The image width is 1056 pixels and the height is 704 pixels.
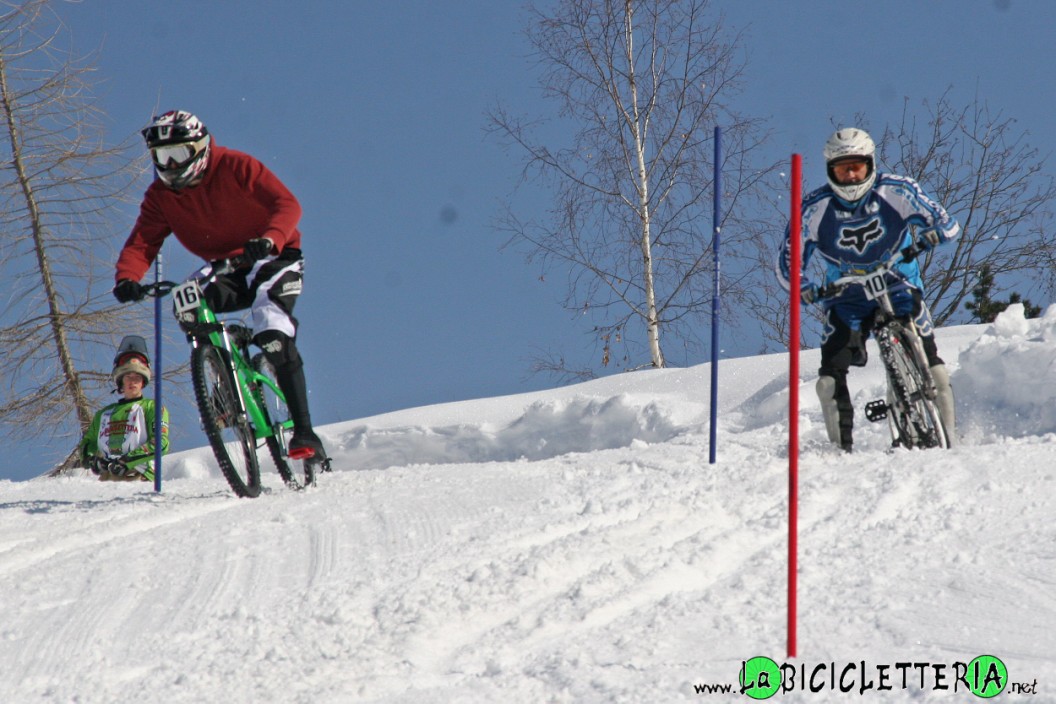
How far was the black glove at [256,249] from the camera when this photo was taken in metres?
5.65

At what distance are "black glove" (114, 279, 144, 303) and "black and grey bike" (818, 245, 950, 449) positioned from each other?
4.05 m

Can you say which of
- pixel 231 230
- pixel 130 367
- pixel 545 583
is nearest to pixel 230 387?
Result: pixel 231 230

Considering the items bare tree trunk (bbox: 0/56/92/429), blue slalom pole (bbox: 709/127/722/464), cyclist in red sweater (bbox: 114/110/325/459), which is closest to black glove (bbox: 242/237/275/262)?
cyclist in red sweater (bbox: 114/110/325/459)

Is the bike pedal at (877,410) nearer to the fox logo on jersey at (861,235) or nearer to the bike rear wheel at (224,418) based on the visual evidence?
the fox logo on jersey at (861,235)

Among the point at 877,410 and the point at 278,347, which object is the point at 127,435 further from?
the point at 877,410

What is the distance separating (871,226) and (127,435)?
6331 millimetres

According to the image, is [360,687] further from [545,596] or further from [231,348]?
[231,348]

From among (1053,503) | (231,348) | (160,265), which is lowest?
(1053,503)

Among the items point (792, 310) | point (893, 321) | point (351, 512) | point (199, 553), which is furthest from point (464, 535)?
point (893, 321)

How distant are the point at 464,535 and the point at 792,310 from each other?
200 centimetres

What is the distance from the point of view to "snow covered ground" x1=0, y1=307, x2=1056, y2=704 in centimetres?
322

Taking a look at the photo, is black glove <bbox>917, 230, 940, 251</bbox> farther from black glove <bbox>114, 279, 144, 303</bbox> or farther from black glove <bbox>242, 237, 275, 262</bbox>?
black glove <bbox>114, 279, 144, 303</bbox>

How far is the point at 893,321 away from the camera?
21.8 feet

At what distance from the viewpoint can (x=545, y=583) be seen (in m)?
3.95
